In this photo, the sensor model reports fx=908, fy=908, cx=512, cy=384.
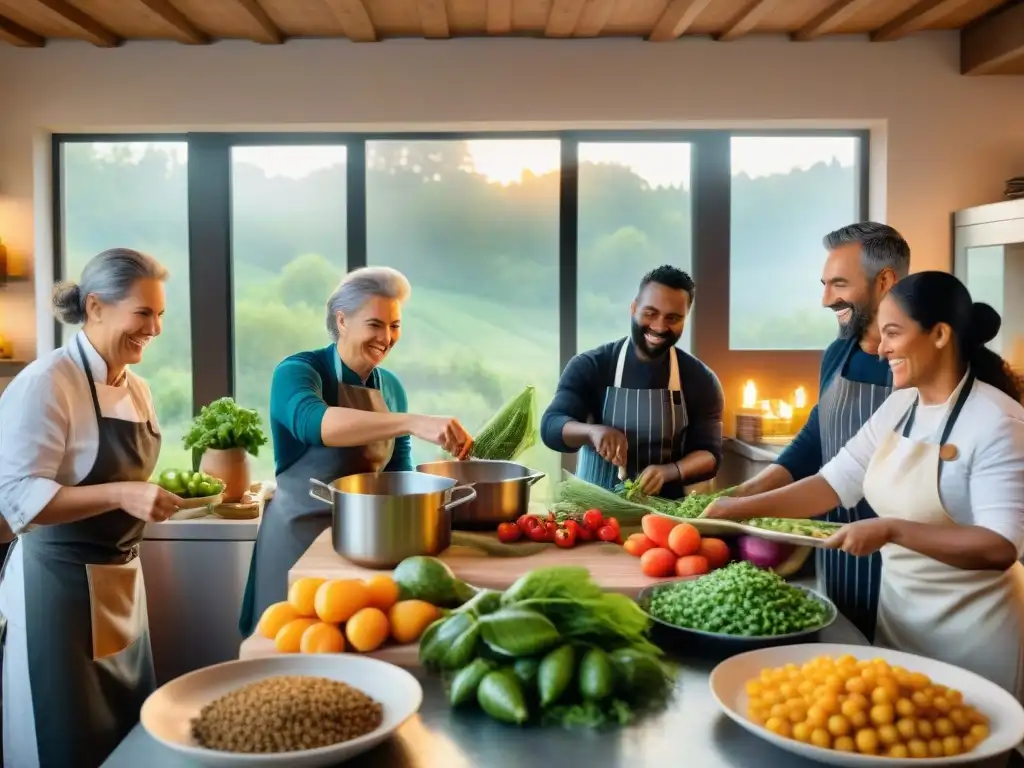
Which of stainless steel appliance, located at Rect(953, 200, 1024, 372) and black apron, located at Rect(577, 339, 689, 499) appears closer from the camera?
black apron, located at Rect(577, 339, 689, 499)

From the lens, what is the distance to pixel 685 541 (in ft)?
6.49

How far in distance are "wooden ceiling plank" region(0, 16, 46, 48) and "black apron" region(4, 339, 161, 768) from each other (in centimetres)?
221

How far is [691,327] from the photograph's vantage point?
14.6 feet

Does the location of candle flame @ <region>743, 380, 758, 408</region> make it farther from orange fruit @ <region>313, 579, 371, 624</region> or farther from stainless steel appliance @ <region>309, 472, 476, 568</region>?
orange fruit @ <region>313, 579, 371, 624</region>

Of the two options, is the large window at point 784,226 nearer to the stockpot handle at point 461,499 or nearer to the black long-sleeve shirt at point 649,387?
the black long-sleeve shirt at point 649,387

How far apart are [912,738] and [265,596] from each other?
215 cm

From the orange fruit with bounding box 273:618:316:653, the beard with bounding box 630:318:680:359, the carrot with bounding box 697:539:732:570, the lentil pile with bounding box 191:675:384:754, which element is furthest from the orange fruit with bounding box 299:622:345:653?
the beard with bounding box 630:318:680:359

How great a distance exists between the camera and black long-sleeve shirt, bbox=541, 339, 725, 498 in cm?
334

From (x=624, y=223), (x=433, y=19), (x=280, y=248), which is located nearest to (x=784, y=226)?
(x=624, y=223)

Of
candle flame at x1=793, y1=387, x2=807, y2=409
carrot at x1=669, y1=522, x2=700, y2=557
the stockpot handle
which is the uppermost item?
candle flame at x1=793, y1=387, x2=807, y2=409

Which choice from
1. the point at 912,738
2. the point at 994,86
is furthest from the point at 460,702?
the point at 994,86

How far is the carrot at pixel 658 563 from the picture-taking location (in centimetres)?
195

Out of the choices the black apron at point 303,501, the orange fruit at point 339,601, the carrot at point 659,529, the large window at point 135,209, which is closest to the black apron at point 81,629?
the black apron at point 303,501

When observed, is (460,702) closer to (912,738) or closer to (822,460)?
(912,738)
